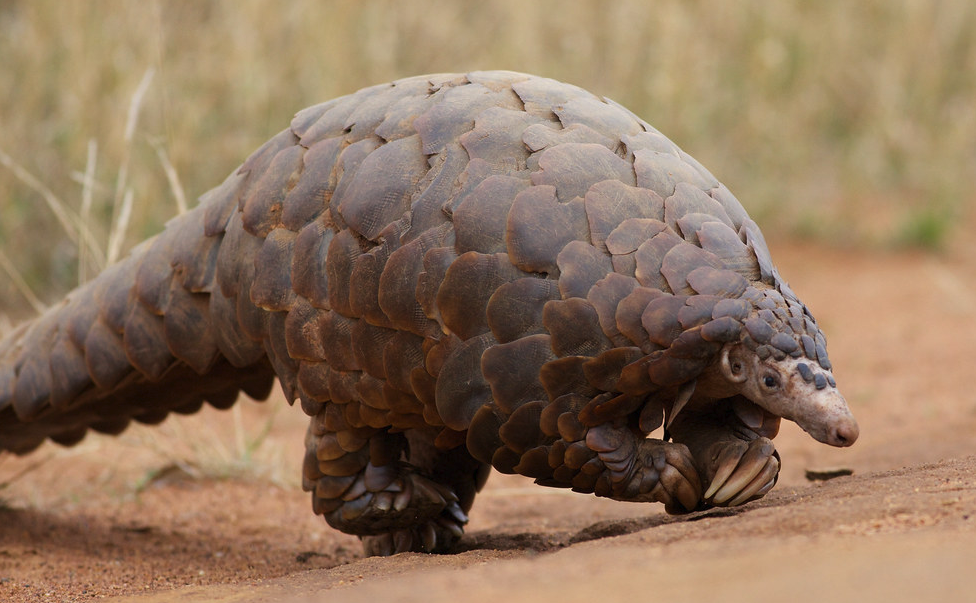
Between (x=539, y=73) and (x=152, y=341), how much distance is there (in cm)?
552

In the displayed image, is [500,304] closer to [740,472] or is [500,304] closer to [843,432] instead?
[740,472]

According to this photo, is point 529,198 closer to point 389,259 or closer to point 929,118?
point 389,259

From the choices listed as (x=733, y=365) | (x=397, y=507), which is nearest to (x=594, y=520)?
(x=397, y=507)

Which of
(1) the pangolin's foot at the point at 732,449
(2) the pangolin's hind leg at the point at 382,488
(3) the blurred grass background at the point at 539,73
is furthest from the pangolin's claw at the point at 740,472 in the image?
(3) the blurred grass background at the point at 539,73

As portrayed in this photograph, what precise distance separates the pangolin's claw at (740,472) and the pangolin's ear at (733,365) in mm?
217

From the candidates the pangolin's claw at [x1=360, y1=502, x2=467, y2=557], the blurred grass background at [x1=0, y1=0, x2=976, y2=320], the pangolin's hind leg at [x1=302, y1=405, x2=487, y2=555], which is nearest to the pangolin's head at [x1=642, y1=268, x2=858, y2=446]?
the pangolin's hind leg at [x1=302, y1=405, x2=487, y2=555]

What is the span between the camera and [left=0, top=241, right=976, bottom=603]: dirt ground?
6.97 feet

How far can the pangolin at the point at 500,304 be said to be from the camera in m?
2.88

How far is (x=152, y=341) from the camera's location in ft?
12.5

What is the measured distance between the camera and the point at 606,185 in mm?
2988

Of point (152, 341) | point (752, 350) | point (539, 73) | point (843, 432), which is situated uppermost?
point (539, 73)

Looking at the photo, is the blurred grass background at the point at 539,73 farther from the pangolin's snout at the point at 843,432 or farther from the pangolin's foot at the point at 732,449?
the pangolin's snout at the point at 843,432

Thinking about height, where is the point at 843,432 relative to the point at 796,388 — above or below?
below

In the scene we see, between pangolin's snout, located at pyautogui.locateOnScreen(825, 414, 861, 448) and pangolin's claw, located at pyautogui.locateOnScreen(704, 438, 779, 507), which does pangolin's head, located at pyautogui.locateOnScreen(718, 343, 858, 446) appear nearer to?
pangolin's snout, located at pyautogui.locateOnScreen(825, 414, 861, 448)
